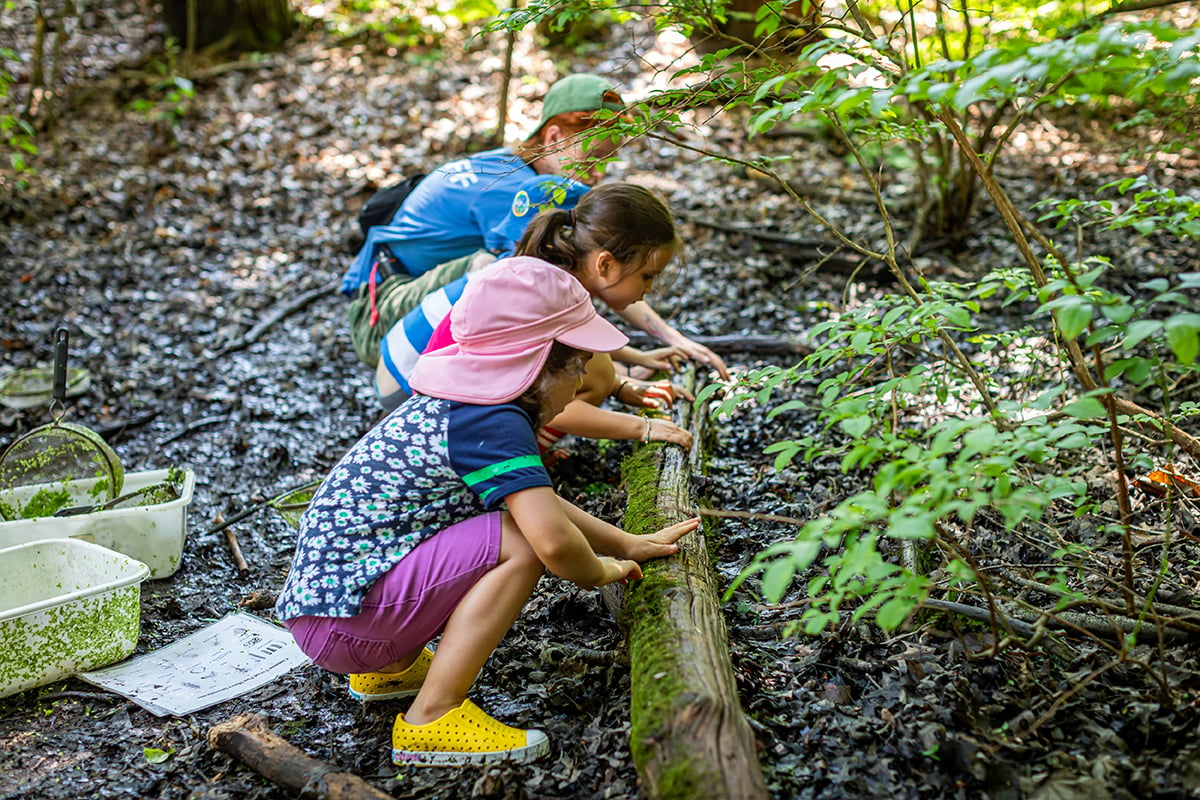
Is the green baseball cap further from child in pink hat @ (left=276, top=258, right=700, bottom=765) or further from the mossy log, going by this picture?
the mossy log

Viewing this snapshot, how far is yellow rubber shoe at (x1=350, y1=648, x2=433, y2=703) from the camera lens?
236 cm

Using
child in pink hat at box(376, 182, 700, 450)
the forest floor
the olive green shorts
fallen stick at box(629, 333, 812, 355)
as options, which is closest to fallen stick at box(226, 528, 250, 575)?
the forest floor

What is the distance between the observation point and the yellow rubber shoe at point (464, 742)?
6.68 ft

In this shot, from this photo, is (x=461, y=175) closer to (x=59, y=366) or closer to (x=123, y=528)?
(x=59, y=366)

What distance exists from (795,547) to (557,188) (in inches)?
62.6

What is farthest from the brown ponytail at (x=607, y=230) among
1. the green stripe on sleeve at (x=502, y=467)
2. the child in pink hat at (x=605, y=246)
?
the green stripe on sleeve at (x=502, y=467)

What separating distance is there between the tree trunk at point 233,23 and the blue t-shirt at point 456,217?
6041 millimetres

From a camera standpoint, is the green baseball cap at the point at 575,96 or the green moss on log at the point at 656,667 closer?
the green moss on log at the point at 656,667

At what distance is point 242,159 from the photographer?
7.27m

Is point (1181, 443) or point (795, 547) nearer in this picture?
point (795, 547)

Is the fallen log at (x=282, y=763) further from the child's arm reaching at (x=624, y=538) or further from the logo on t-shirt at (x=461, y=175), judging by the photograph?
the logo on t-shirt at (x=461, y=175)

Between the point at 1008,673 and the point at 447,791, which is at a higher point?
the point at 1008,673

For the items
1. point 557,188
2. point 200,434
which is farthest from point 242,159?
point 557,188

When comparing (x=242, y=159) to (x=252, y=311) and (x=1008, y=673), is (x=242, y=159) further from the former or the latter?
(x=1008, y=673)
